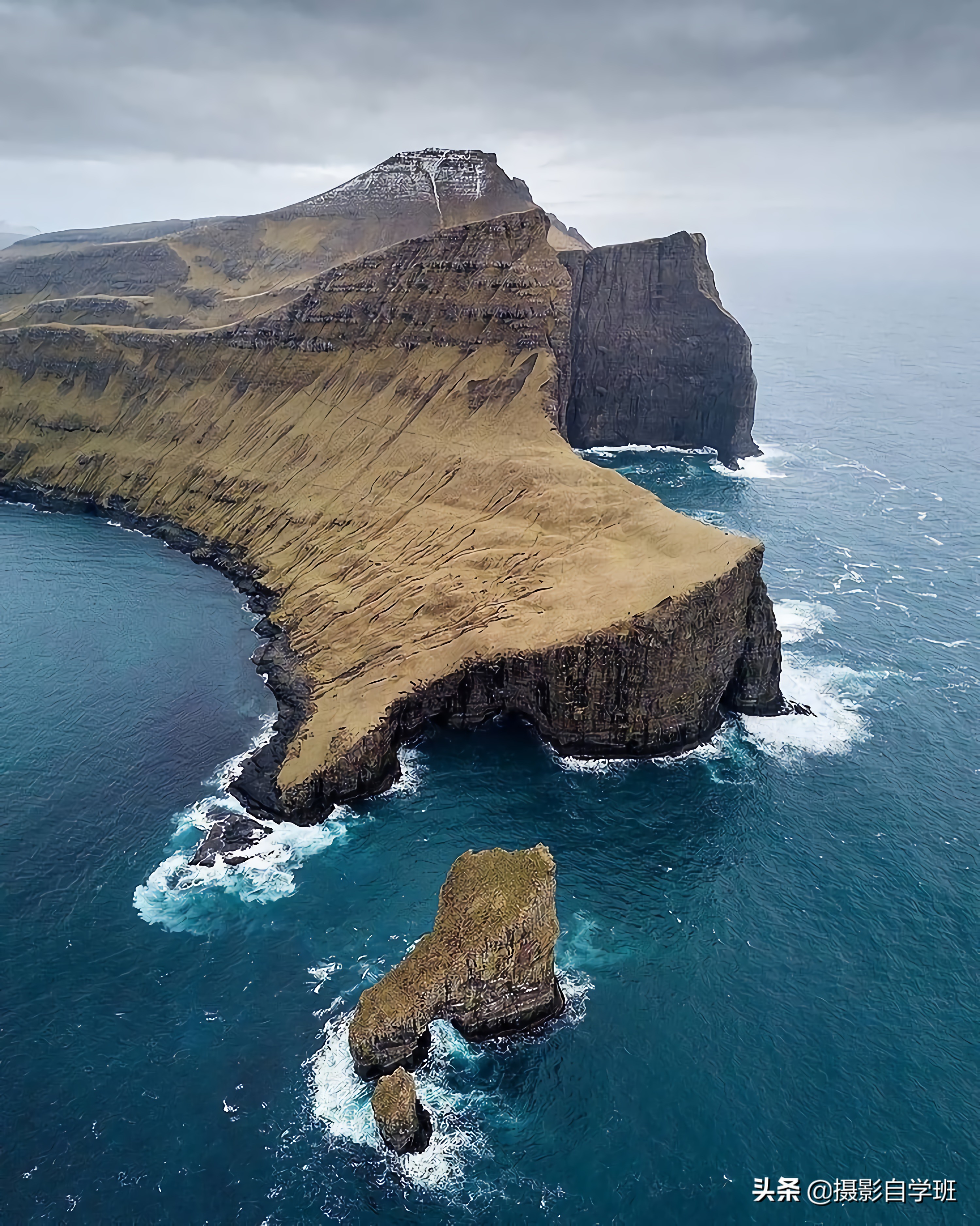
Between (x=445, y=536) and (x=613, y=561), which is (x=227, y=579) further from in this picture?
(x=613, y=561)

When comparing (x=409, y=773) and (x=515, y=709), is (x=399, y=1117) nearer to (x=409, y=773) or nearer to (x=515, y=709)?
(x=409, y=773)

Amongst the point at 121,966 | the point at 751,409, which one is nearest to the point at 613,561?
the point at 121,966

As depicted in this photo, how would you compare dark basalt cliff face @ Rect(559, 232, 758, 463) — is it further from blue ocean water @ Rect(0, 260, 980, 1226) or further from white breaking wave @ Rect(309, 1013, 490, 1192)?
white breaking wave @ Rect(309, 1013, 490, 1192)

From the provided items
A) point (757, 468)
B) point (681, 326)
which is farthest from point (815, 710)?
point (681, 326)

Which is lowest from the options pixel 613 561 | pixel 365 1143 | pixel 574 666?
pixel 365 1143

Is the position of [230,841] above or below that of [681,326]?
below

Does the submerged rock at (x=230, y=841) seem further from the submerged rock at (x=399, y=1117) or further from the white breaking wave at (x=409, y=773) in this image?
the submerged rock at (x=399, y=1117)

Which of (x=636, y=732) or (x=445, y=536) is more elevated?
(x=445, y=536)
